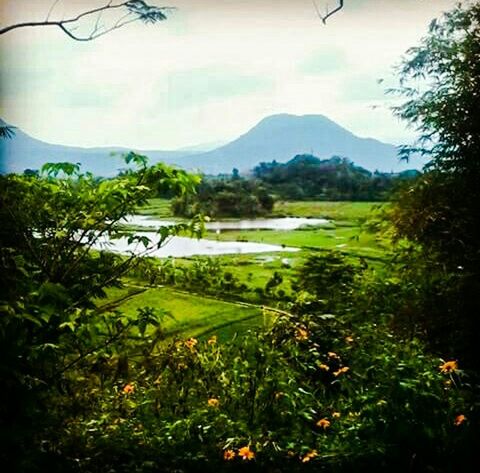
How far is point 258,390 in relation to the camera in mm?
1659

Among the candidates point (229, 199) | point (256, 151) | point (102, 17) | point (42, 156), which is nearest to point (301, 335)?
point (229, 199)

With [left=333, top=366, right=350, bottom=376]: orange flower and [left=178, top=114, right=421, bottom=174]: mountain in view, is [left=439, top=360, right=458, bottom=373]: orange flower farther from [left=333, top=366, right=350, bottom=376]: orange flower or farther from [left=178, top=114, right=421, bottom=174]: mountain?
[left=178, top=114, right=421, bottom=174]: mountain

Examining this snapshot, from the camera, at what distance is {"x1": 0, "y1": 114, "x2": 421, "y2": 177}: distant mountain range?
1881mm

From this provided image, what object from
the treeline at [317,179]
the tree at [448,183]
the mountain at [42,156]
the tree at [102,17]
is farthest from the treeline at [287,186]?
the tree at [102,17]

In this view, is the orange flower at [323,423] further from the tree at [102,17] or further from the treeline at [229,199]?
the tree at [102,17]

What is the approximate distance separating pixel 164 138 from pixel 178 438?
1001 millimetres

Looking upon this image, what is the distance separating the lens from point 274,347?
5.89 ft

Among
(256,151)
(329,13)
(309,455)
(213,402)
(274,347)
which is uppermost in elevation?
(329,13)

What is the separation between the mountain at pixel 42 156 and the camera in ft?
6.11

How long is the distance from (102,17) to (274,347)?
1.20m

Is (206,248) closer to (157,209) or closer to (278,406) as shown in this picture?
(157,209)

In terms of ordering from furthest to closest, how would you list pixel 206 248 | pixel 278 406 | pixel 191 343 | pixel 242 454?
pixel 206 248 → pixel 191 343 → pixel 278 406 → pixel 242 454

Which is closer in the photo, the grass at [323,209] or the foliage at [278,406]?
the foliage at [278,406]

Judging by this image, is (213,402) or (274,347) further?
(274,347)
